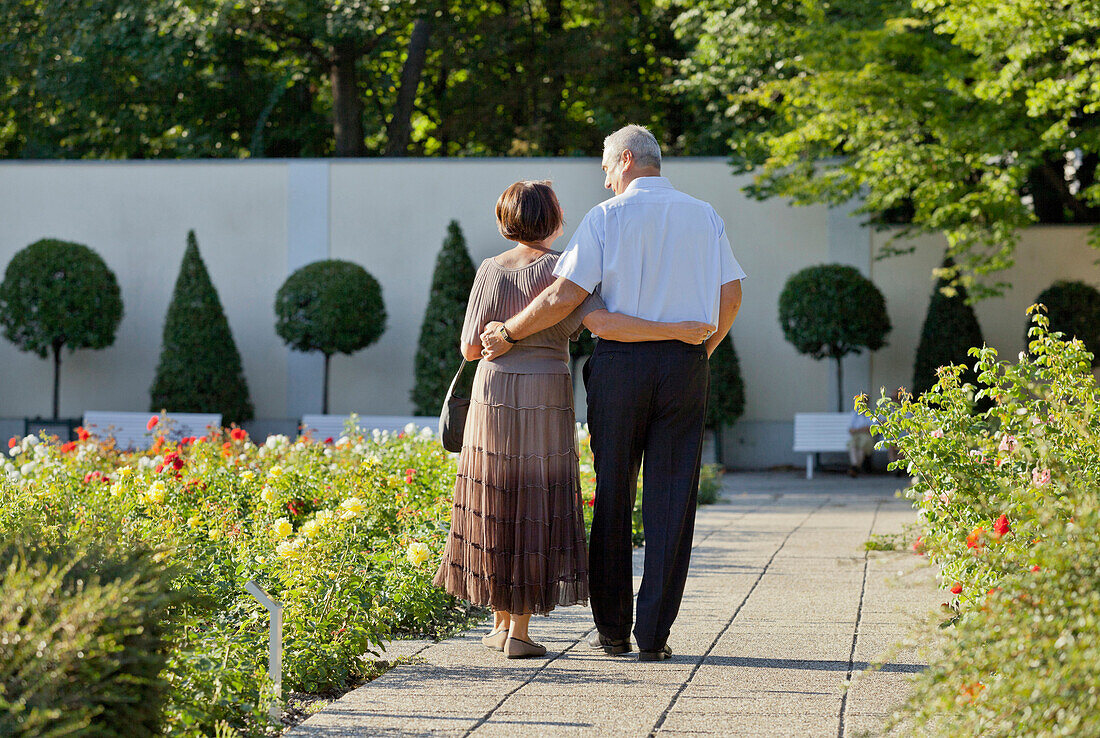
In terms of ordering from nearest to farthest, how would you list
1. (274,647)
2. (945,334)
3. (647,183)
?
(274,647) < (647,183) < (945,334)

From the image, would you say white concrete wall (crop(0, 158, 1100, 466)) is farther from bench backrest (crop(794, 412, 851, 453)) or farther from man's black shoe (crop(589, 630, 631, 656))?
man's black shoe (crop(589, 630, 631, 656))

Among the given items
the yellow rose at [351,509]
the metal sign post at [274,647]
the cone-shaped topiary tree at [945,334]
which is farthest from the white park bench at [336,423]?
the metal sign post at [274,647]

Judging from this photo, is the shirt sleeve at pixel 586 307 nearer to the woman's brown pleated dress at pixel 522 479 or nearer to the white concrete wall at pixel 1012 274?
the woman's brown pleated dress at pixel 522 479

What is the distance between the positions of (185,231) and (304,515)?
402 inches

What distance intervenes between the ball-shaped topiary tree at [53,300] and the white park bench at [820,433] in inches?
328

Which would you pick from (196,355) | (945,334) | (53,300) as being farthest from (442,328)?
(945,334)

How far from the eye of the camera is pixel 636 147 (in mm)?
3594

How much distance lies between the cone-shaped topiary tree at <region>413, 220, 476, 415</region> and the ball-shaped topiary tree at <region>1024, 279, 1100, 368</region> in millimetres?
6650

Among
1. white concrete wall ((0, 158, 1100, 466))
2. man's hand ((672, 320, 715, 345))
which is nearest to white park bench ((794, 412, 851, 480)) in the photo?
white concrete wall ((0, 158, 1100, 466))

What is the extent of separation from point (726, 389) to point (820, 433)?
1.18 metres

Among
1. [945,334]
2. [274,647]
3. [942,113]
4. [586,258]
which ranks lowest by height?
[274,647]

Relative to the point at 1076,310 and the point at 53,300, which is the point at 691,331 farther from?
the point at 53,300

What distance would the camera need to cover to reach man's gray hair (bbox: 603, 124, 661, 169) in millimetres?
3594

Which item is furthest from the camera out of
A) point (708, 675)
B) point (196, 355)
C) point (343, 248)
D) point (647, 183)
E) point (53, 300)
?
point (343, 248)
